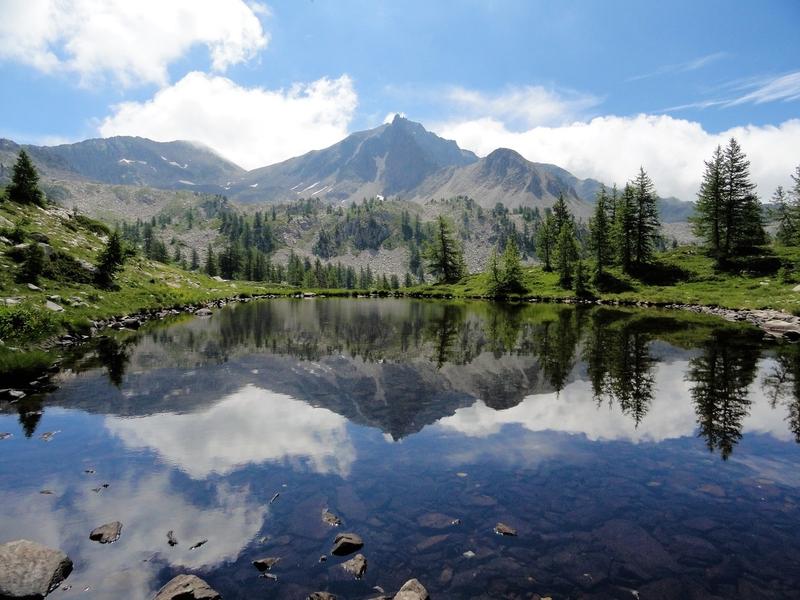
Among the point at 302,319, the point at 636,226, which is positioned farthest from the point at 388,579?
the point at 636,226

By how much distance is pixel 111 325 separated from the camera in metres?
44.5

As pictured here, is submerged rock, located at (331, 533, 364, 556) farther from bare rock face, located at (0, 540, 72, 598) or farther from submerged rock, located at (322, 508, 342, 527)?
bare rock face, located at (0, 540, 72, 598)

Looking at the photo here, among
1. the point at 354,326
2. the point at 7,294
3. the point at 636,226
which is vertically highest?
the point at 636,226

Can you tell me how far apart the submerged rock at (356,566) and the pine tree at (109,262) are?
52811mm

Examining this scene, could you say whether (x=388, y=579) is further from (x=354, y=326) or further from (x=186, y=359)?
(x=354, y=326)

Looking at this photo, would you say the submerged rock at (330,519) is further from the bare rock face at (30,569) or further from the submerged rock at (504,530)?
the bare rock face at (30,569)

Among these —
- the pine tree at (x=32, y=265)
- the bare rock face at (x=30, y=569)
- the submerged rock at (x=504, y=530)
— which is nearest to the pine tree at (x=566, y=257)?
the pine tree at (x=32, y=265)

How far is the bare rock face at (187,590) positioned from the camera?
8.46 m

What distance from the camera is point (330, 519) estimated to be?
11.4 metres

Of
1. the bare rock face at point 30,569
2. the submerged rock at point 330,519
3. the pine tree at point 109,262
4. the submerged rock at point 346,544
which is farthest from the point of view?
the pine tree at point 109,262

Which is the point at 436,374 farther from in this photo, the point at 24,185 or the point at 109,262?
the point at 24,185

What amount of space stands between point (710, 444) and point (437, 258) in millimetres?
108482

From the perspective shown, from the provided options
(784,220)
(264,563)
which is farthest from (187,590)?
(784,220)

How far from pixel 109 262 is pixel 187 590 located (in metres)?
53.7
